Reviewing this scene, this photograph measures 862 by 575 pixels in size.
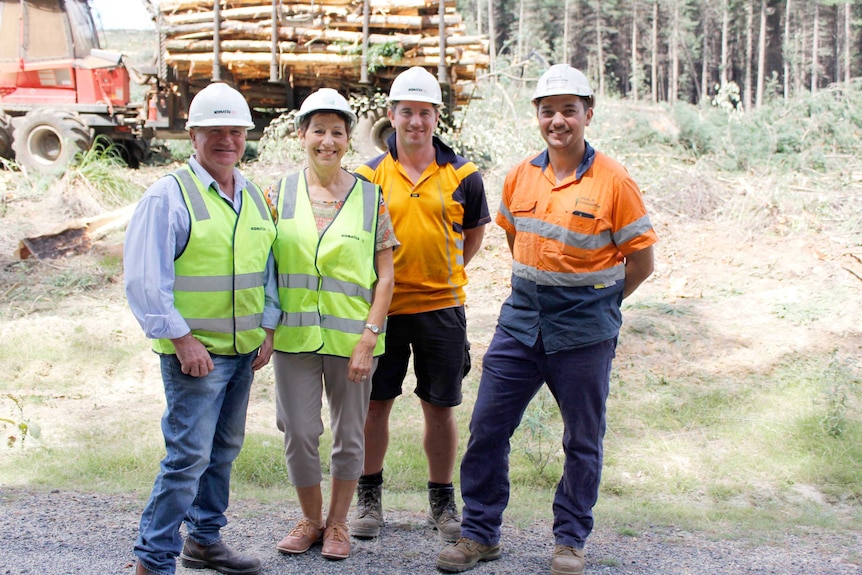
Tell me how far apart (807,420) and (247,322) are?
449 cm

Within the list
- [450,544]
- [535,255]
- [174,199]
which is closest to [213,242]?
[174,199]

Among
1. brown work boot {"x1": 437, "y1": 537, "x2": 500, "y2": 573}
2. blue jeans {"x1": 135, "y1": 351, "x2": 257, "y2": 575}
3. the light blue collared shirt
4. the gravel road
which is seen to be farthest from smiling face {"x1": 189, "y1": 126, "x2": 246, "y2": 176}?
brown work boot {"x1": 437, "y1": 537, "x2": 500, "y2": 573}

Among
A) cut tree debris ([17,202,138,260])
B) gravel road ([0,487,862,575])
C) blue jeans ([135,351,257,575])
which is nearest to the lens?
blue jeans ([135,351,257,575])

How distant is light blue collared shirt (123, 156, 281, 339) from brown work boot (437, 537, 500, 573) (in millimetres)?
1539

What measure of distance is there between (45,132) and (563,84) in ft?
41.3

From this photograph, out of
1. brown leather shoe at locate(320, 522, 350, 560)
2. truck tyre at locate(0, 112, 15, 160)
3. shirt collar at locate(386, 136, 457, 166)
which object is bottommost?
brown leather shoe at locate(320, 522, 350, 560)

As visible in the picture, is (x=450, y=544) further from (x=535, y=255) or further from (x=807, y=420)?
(x=807, y=420)

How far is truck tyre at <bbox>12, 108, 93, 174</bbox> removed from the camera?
529 inches

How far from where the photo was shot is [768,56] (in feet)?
154

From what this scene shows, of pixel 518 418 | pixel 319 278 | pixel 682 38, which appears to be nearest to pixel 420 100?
pixel 319 278

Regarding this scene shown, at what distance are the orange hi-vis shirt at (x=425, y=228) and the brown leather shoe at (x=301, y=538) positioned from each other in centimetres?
104

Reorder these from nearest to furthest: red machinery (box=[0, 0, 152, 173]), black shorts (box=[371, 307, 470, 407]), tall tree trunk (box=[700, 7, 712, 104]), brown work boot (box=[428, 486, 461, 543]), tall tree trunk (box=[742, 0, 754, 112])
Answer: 1. black shorts (box=[371, 307, 470, 407])
2. brown work boot (box=[428, 486, 461, 543])
3. red machinery (box=[0, 0, 152, 173])
4. tall tree trunk (box=[742, 0, 754, 112])
5. tall tree trunk (box=[700, 7, 712, 104])

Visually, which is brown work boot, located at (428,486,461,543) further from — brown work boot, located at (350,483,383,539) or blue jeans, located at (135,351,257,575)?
blue jeans, located at (135,351,257,575)

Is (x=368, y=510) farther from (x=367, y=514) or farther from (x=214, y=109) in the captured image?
(x=214, y=109)
